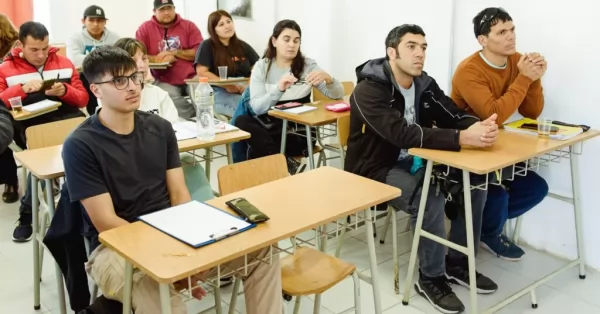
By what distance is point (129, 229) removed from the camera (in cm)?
170

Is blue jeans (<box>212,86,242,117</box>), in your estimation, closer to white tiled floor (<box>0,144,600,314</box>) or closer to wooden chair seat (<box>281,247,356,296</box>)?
white tiled floor (<box>0,144,600,314</box>)

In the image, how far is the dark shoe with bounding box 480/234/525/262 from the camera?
3.12 m

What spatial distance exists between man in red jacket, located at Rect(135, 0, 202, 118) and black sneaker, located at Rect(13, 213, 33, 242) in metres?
1.76

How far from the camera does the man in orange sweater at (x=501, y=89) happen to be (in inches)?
113

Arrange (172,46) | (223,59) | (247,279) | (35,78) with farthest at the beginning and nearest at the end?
(172,46) < (223,59) < (35,78) < (247,279)

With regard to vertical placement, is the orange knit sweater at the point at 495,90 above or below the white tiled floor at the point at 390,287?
above

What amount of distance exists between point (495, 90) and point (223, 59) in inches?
91.1

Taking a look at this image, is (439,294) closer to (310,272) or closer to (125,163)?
(310,272)

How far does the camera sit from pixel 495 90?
2.98m

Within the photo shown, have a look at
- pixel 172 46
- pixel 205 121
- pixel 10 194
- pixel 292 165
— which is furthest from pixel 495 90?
pixel 10 194

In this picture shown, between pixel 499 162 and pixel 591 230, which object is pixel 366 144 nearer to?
pixel 499 162

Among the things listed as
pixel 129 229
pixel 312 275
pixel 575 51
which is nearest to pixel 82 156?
pixel 129 229

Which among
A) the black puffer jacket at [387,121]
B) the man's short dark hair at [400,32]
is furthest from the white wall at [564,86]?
the man's short dark hair at [400,32]

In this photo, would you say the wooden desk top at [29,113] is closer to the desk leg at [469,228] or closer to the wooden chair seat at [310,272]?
the wooden chair seat at [310,272]
